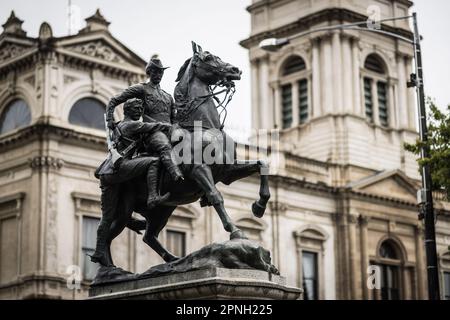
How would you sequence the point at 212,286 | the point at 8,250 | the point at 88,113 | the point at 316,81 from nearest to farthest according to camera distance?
the point at 212,286 < the point at 8,250 < the point at 88,113 < the point at 316,81

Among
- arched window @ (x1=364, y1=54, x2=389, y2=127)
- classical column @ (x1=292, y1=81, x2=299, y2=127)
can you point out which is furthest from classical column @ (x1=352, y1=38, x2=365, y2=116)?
classical column @ (x1=292, y1=81, x2=299, y2=127)

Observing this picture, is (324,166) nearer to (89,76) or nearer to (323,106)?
(323,106)

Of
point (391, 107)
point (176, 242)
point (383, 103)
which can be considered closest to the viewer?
point (176, 242)

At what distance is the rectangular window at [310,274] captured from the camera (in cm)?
4394

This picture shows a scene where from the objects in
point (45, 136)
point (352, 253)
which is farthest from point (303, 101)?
point (45, 136)

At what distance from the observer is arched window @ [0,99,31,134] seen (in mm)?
36969

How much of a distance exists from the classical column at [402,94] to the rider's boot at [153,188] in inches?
1604

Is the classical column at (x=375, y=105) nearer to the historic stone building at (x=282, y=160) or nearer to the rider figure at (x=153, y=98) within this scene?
the historic stone building at (x=282, y=160)

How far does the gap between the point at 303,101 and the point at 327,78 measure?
2.37m

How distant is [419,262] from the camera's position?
48.8 metres

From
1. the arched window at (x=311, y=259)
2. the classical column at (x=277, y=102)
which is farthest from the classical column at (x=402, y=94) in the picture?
the arched window at (x=311, y=259)

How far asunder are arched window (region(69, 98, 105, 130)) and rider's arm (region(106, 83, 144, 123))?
23.9 meters

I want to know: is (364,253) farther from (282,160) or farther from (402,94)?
(402,94)

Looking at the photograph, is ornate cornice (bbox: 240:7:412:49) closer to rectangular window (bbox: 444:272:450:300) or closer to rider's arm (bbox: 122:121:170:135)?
rectangular window (bbox: 444:272:450:300)
